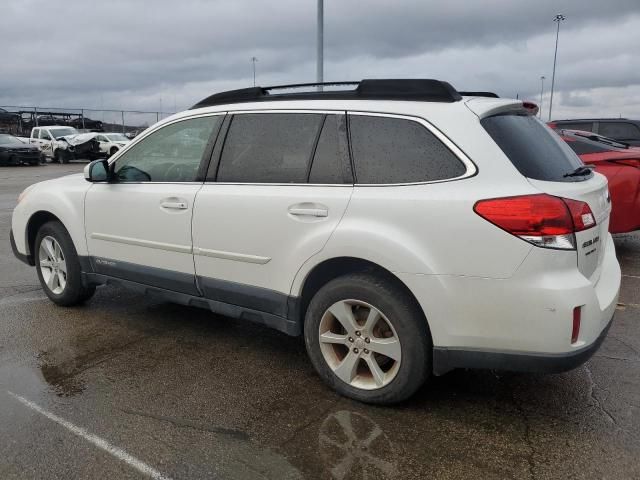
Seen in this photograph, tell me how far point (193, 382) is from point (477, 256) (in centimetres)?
193

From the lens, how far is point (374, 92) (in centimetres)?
336

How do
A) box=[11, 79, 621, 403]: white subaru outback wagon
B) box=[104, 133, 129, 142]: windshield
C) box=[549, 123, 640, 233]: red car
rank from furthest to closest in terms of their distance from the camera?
box=[104, 133, 129, 142]: windshield → box=[549, 123, 640, 233]: red car → box=[11, 79, 621, 403]: white subaru outback wagon

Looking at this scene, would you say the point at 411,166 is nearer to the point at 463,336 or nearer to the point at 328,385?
the point at 463,336

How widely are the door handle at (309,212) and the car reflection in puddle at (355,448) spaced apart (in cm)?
111

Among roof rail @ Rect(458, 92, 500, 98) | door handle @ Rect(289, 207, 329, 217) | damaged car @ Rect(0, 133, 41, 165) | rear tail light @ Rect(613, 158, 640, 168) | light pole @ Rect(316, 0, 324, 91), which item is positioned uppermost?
light pole @ Rect(316, 0, 324, 91)

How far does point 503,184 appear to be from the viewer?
282cm

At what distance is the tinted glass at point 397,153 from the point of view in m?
3.00

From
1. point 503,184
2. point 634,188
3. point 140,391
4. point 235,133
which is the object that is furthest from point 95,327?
point 634,188

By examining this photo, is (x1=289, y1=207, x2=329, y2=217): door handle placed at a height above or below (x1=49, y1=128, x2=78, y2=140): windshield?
above

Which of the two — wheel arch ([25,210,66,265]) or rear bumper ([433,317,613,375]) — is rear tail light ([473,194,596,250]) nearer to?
rear bumper ([433,317,613,375])

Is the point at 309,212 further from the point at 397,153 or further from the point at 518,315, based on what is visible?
the point at 518,315

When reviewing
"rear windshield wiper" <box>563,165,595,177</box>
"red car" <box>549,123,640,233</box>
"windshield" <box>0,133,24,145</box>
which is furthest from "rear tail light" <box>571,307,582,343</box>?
"windshield" <box>0,133,24,145</box>

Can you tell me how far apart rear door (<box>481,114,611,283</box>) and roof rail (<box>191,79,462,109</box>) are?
0.32 m

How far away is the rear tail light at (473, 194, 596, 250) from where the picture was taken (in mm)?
2709
